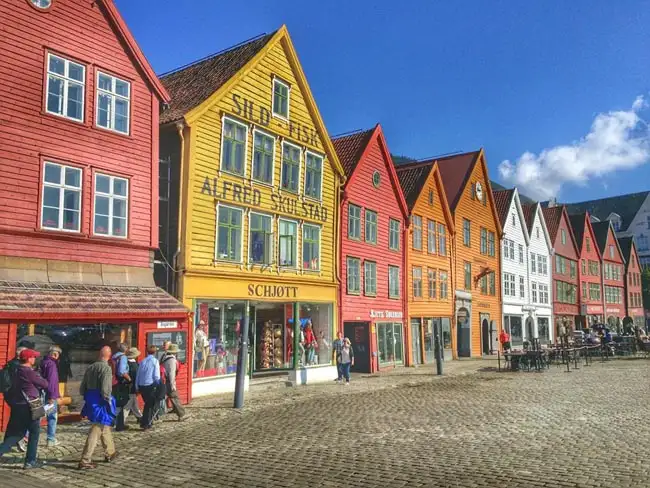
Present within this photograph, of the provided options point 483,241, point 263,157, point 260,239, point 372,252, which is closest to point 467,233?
point 483,241

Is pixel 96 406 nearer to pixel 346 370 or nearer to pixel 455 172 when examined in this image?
pixel 346 370

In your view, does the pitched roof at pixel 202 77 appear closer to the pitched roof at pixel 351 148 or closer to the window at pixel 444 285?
the pitched roof at pixel 351 148

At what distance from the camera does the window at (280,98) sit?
22438mm

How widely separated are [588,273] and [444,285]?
28187mm

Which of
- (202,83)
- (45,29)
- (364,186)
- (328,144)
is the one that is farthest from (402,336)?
(45,29)

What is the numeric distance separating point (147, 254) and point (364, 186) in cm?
1291

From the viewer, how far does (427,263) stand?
1289 inches

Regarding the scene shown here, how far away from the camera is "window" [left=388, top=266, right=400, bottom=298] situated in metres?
29.1

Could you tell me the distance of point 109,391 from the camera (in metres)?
9.20

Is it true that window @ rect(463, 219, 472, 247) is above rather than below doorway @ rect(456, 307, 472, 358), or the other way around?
above

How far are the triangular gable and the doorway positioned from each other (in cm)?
1465

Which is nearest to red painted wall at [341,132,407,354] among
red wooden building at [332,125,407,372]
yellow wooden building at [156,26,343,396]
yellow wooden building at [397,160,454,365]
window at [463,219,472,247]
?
red wooden building at [332,125,407,372]

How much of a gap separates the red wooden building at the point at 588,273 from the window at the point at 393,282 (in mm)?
30942

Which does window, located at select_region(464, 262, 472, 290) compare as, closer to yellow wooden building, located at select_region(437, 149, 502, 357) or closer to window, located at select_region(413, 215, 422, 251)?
yellow wooden building, located at select_region(437, 149, 502, 357)
